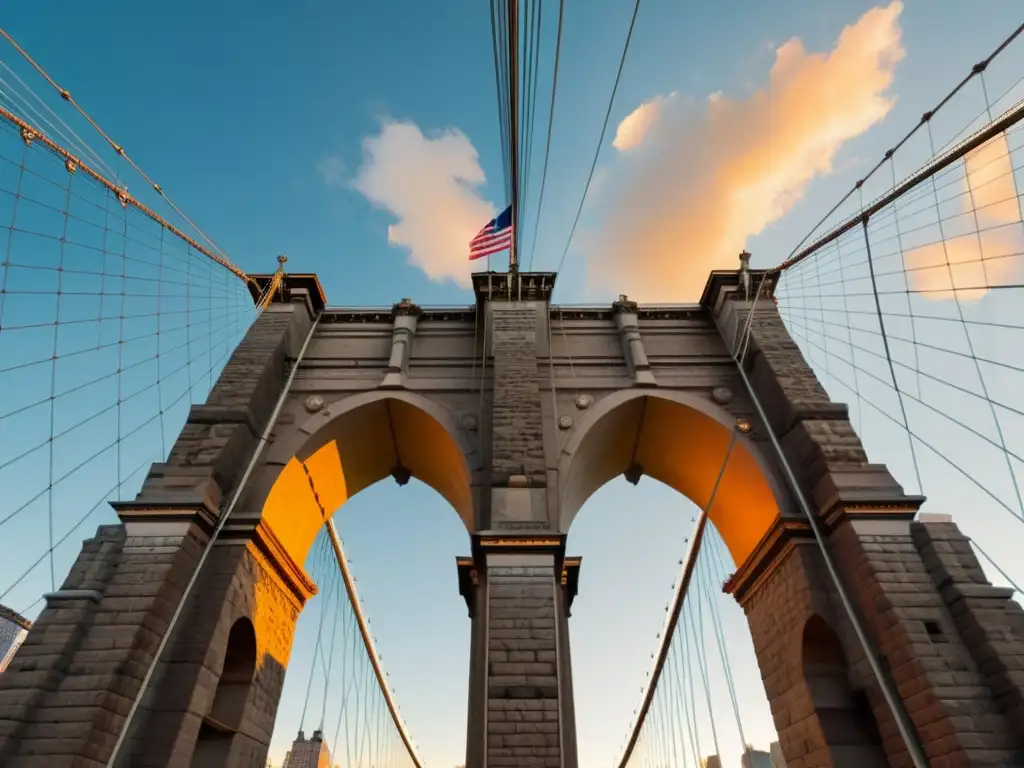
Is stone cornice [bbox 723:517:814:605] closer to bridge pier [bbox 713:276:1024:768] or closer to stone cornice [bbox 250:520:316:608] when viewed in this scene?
bridge pier [bbox 713:276:1024:768]

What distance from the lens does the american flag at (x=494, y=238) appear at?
13.5 meters

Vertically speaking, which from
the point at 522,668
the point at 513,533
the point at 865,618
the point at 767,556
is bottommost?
the point at 522,668

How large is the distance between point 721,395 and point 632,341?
2.04 meters

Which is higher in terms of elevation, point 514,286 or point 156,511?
point 514,286

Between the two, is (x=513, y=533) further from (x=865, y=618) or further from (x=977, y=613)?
(x=977, y=613)

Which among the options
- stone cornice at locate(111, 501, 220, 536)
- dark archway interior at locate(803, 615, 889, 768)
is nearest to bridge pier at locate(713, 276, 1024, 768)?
dark archway interior at locate(803, 615, 889, 768)

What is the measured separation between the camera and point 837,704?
29.9 feet

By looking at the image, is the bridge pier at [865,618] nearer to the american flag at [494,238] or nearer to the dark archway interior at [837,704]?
the dark archway interior at [837,704]

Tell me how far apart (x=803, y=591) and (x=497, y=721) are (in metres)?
5.02

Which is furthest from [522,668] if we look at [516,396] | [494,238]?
[494,238]

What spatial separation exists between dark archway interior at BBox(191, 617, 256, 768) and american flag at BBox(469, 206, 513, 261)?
822 cm

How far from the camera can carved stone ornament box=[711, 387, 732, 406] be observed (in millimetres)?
12109

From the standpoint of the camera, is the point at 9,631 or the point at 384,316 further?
the point at 9,631

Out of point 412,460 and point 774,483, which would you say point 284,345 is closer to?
point 412,460
